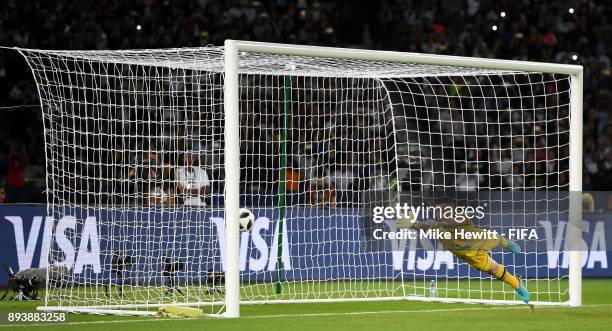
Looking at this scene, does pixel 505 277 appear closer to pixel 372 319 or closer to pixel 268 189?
pixel 372 319

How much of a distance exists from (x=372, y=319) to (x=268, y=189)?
→ 6247 millimetres

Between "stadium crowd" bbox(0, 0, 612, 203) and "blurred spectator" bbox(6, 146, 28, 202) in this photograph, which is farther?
"stadium crowd" bbox(0, 0, 612, 203)

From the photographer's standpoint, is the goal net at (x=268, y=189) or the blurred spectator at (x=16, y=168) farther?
the blurred spectator at (x=16, y=168)

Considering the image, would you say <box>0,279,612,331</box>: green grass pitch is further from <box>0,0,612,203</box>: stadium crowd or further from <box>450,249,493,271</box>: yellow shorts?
<box>0,0,612,203</box>: stadium crowd

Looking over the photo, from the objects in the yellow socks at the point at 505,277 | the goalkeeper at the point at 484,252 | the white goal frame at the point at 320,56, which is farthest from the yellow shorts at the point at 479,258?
the white goal frame at the point at 320,56

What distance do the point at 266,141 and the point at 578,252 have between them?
4841 millimetres

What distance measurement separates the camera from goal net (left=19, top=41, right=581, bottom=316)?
1474cm

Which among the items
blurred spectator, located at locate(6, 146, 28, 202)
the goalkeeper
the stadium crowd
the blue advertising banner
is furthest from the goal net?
blurred spectator, located at locate(6, 146, 28, 202)

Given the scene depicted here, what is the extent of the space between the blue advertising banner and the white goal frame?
2.01m

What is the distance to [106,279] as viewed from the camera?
1538 cm

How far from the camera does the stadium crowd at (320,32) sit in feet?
70.3

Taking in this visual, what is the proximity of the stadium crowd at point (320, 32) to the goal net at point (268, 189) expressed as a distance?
0.68 meters

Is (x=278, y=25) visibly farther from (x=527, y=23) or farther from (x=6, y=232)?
(x=6, y=232)

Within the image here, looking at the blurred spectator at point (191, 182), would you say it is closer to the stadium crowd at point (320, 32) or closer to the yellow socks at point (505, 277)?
the stadium crowd at point (320, 32)
